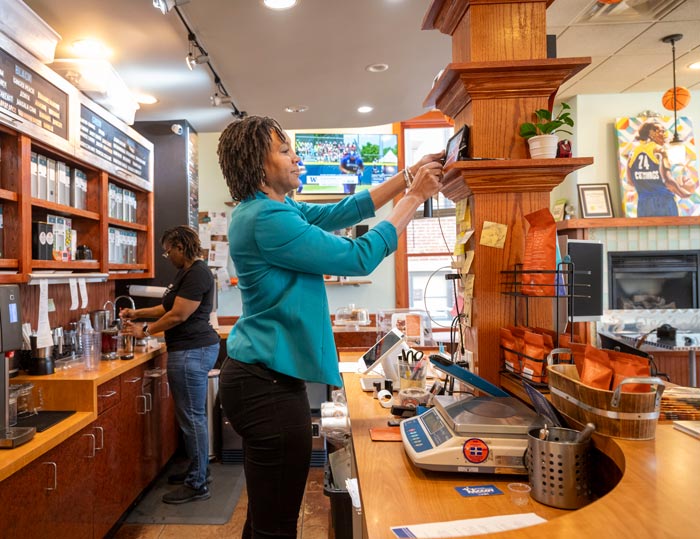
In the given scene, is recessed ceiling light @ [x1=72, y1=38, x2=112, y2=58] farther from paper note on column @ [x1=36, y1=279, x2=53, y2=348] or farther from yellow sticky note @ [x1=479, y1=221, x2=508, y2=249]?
yellow sticky note @ [x1=479, y1=221, x2=508, y2=249]

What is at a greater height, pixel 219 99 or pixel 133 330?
pixel 219 99

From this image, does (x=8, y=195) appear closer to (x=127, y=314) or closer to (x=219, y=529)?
(x=127, y=314)

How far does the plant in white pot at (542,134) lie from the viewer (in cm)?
153

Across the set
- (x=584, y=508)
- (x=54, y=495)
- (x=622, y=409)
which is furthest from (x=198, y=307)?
(x=584, y=508)

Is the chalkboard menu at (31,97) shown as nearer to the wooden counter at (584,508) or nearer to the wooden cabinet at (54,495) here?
the wooden cabinet at (54,495)

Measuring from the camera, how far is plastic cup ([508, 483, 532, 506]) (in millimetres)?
1050

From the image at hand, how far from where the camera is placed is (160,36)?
2713mm

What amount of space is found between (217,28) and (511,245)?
202 centimetres

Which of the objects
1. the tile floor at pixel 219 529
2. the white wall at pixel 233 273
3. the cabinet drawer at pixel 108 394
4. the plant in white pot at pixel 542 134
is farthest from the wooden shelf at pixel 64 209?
the white wall at pixel 233 273

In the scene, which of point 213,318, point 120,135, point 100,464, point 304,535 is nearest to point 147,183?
point 120,135

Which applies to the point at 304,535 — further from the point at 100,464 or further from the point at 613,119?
the point at 613,119

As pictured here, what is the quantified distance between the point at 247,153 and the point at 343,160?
5.02 metres

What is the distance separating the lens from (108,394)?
8.34 ft

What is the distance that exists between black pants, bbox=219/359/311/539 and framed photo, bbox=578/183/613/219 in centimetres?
457
